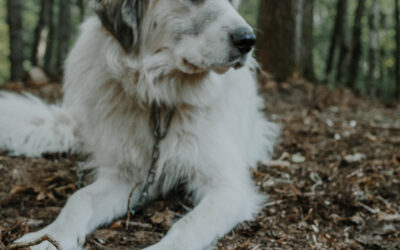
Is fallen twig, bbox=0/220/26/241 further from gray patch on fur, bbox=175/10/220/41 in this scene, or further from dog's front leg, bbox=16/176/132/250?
gray patch on fur, bbox=175/10/220/41

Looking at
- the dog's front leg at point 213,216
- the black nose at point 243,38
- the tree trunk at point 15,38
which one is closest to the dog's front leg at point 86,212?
the dog's front leg at point 213,216

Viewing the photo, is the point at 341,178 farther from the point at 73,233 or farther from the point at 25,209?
the point at 25,209

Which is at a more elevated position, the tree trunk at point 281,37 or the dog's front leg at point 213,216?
the tree trunk at point 281,37

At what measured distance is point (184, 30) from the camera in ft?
8.18

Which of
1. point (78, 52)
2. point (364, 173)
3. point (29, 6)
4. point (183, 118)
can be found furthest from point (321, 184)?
point (29, 6)

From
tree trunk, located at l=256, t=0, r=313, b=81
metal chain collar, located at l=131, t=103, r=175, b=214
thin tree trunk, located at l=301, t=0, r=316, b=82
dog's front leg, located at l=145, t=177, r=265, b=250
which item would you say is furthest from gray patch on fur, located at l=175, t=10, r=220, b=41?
thin tree trunk, located at l=301, t=0, r=316, b=82

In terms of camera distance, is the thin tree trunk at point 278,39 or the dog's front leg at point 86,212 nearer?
the dog's front leg at point 86,212

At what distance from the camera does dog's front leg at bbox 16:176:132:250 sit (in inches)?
83.3

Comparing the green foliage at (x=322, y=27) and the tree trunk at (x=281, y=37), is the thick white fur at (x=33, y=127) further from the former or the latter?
the green foliage at (x=322, y=27)

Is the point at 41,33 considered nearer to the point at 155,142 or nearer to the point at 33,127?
the point at 33,127

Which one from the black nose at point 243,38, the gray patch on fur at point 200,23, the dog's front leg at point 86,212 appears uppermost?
the gray patch on fur at point 200,23

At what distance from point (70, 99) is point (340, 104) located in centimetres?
465

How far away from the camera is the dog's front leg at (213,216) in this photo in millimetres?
2123

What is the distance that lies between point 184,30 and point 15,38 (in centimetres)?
616
